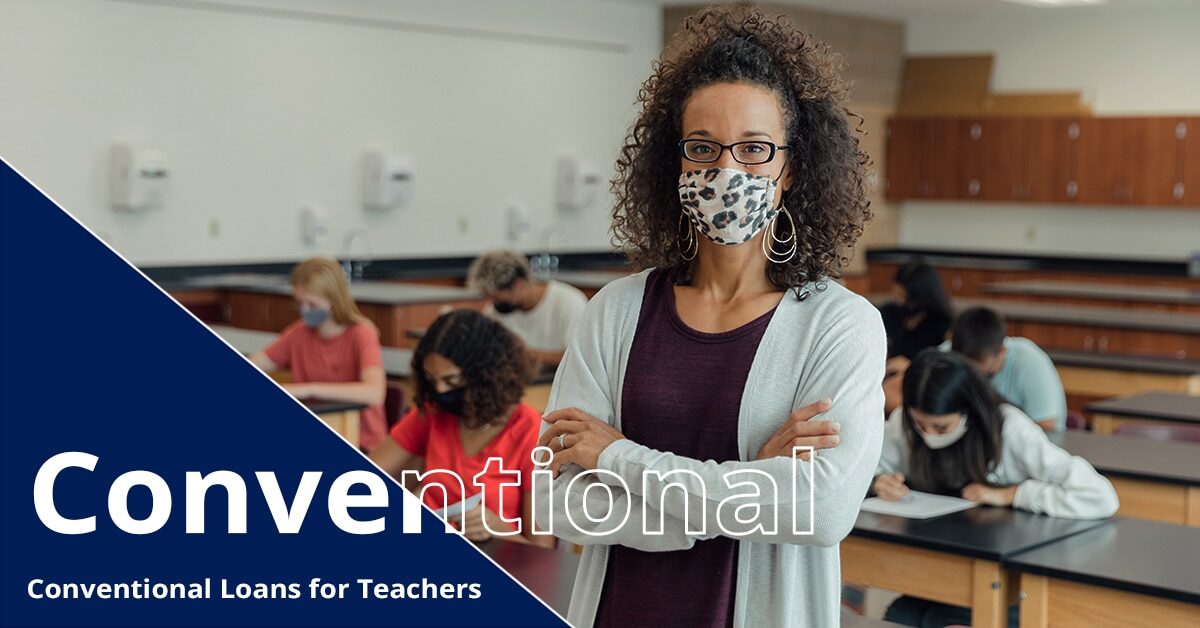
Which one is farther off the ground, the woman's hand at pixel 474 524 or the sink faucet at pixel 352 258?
the sink faucet at pixel 352 258

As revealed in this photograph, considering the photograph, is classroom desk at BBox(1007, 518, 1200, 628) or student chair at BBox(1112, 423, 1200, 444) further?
student chair at BBox(1112, 423, 1200, 444)

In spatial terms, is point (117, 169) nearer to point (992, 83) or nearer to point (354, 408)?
point (354, 408)

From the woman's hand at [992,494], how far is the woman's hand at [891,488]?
0.16 m

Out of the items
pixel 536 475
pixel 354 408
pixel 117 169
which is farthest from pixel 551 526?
pixel 117 169

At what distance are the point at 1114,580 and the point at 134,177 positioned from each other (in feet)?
20.1

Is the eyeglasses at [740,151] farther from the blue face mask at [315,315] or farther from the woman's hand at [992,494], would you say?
the blue face mask at [315,315]

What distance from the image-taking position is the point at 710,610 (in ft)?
5.11

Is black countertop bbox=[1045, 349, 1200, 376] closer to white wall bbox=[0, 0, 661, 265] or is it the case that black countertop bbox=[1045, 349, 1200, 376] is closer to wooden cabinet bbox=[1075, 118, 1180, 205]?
white wall bbox=[0, 0, 661, 265]

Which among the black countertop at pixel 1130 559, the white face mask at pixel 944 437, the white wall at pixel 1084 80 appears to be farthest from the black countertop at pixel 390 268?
the black countertop at pixel 1130 559

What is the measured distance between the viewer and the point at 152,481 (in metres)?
1.77

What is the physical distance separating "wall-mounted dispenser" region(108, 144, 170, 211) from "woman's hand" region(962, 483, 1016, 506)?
5508 mm

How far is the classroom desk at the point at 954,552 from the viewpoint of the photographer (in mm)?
2996

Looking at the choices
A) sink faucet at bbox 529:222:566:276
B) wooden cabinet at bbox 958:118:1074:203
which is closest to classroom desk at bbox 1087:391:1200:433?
sink faucet at bbox 529:222:566:276

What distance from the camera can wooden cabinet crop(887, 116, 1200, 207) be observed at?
10.7 m
